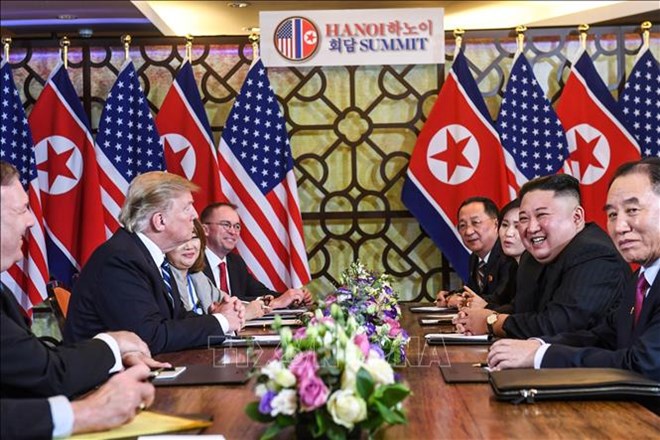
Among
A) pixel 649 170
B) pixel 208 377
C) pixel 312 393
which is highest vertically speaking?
pixel 649 170

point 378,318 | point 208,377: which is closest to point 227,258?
point 378,318

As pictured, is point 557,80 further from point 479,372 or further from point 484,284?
point 479,372

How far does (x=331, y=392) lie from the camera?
1636mm

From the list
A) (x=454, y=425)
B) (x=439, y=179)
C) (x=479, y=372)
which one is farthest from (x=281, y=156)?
(x=454, y=425)

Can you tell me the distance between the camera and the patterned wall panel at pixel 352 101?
22.7ft

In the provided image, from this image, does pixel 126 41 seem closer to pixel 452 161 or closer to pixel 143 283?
pixel 452 161

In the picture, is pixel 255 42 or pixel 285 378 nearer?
pixel 285 378

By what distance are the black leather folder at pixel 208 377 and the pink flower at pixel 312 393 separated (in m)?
0.85

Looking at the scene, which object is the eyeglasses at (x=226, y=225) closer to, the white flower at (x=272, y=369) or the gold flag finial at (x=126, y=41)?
the gold flag finial at (x=126, y=41)

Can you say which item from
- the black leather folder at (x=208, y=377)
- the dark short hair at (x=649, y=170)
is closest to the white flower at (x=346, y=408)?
the black leather folder at (x=208, y=377)

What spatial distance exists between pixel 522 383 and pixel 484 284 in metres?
3.83

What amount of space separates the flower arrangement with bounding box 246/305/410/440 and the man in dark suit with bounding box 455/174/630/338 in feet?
7.07

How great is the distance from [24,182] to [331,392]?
5.27 m

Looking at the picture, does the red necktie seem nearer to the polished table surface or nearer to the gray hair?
the gray hair
